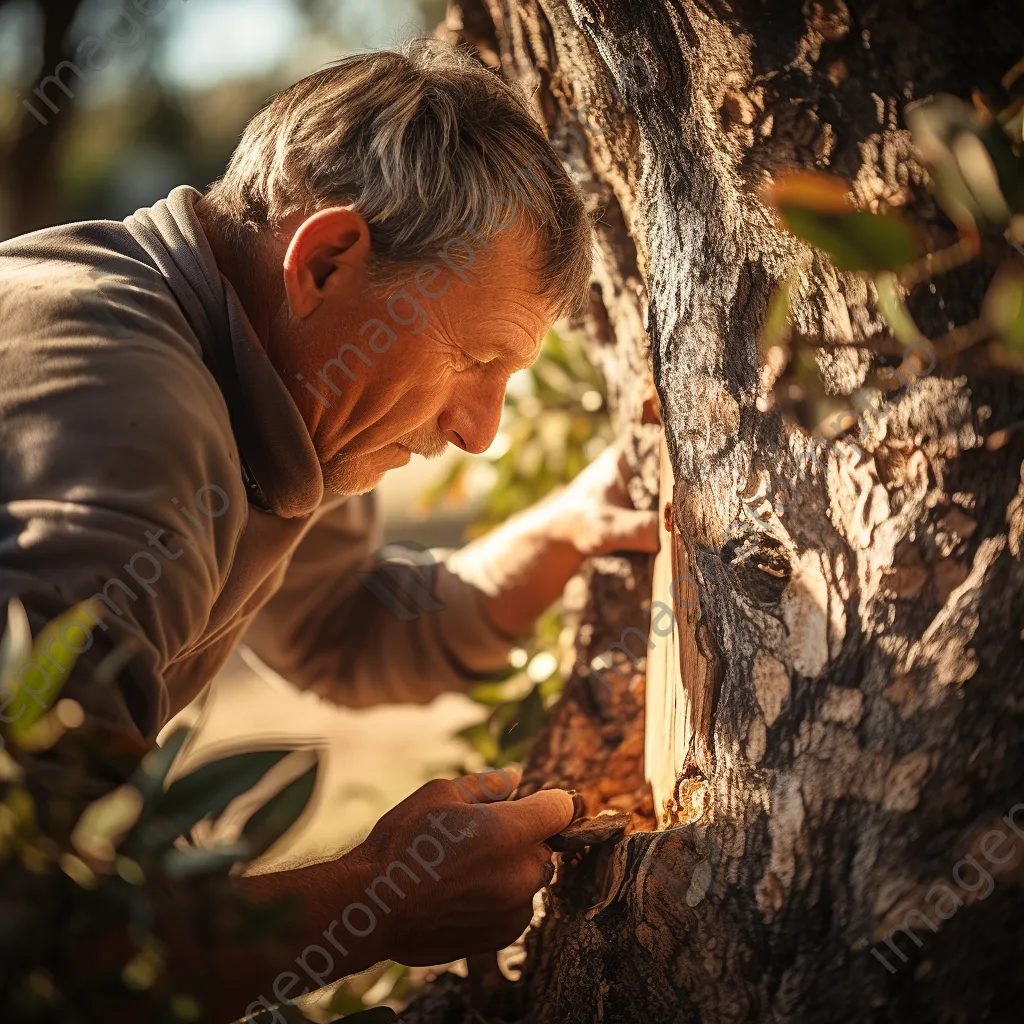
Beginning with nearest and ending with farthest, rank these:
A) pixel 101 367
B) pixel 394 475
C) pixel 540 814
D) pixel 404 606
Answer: pixel 101 367
pixel 540 814
pixel 404 606
pixel 394 475

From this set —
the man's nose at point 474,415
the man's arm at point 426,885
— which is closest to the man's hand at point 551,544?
the man's nose at point 474,415

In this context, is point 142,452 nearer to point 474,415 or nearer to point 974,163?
point 474,415

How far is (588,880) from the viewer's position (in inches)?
43.1

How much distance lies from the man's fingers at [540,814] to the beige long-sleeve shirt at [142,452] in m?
0.39

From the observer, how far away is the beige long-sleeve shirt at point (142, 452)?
0.80 metres

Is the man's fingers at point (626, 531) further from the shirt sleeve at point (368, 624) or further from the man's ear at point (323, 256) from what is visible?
the man's ear at point (323, 256)

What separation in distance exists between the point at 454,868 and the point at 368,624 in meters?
0.83

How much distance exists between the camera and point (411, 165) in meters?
1.16

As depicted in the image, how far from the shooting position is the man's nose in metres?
1.30

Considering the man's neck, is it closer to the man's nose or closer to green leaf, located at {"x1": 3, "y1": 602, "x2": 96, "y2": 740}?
the man's nose

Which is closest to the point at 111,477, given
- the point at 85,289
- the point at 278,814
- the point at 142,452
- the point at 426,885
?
the point at 142,452

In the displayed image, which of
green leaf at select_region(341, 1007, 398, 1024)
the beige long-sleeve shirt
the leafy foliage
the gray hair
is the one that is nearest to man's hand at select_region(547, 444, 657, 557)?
the gray hair

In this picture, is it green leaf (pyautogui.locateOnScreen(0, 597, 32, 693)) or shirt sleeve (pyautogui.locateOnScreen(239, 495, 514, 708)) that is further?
shirt sleeve (pyautogui.locateOnScreen(239, 495, 514, 708))

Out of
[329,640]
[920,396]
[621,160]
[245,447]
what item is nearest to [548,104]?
[621,160]
